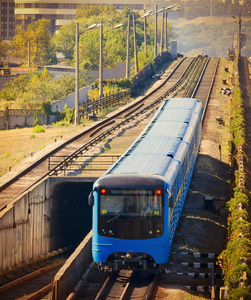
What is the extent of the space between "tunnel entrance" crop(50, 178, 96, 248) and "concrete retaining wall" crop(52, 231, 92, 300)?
10.6 m

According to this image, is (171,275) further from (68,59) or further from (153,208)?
(68,59)

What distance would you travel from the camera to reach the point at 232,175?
3997 cm

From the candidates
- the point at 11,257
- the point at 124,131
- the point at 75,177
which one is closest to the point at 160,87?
the point at 124,131

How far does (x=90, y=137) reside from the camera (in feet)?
154

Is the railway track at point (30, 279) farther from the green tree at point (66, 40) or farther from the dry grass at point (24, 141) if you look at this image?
the green tree at point (66, 40)

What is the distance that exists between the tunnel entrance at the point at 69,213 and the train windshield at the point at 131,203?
1368 centimetres

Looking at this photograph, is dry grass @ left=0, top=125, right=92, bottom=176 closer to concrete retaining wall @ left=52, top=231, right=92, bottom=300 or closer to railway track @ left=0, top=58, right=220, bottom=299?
railway track @ left=0, top=58, right=220, bottom=299

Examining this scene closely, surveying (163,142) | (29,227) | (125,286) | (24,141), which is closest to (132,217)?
(125,286)

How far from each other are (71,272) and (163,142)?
805 centimetres

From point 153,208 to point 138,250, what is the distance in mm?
1567

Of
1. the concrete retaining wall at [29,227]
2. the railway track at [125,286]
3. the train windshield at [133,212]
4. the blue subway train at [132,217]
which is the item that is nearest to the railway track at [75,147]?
the concrete retaining wall at [29,227]

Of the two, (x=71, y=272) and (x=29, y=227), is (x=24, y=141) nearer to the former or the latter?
(x=29, y=227)

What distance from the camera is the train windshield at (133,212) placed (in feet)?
75.8

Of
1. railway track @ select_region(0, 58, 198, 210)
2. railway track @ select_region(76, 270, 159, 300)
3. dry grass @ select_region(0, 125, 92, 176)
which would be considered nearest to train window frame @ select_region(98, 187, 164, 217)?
railway track @ select_region(76, 270, 159, 300)
